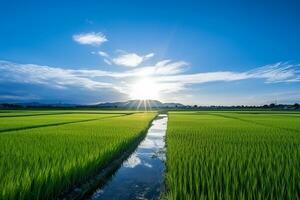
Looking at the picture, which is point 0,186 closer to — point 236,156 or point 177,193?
point 177,193

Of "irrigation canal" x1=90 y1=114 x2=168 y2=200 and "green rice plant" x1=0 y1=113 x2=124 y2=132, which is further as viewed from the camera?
"green rice plant" x1=0 y1=113 x2=124 y2=132

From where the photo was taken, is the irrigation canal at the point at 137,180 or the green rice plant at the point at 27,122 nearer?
the irrigation canal at the point at 137,180

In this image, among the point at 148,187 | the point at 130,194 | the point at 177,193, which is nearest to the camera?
the point at 177,193

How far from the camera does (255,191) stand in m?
4.45

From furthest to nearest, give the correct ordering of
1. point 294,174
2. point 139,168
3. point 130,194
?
1. point 139,168
2. point 130,194
3. point 294,174

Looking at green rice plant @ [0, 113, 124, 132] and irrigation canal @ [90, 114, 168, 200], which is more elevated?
green rice plant @ [0, 113, 124, 132]

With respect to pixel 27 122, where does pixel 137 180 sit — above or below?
below

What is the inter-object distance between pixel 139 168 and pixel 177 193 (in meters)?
4.07

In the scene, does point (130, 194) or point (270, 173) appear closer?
point (270, 173)

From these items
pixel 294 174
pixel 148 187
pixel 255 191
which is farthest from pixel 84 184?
pixel 294 174

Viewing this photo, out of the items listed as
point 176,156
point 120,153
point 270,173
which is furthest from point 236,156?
point 120,153

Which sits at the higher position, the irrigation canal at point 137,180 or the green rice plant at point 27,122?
the green rice plant at point 27,122

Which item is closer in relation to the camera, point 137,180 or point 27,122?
point 137,180

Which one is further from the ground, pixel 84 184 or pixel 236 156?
pixel 236 156
